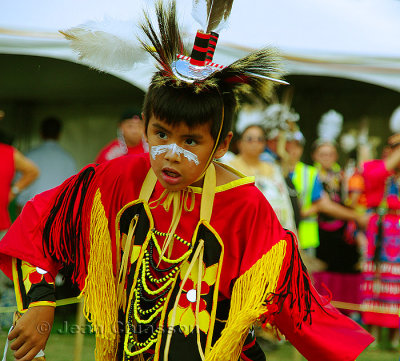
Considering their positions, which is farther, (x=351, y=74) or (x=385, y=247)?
(x=351, y=74)

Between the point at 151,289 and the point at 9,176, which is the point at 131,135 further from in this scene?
the point at 151,289

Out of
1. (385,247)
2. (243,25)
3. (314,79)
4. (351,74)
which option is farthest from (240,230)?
(314,79)

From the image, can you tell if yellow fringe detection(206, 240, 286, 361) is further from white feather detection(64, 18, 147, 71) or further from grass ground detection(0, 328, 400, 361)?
grass ground detection(0, 328, 400, 361)

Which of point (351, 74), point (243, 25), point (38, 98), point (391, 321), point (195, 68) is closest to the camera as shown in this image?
point (195, 68)

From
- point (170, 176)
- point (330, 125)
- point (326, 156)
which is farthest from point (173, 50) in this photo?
point (330, 125)

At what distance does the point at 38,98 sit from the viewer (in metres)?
9.01

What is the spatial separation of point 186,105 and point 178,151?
17 cm

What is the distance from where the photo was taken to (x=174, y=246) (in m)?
2.53

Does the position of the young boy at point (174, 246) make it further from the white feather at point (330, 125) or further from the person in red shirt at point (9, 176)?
the white feather at point (330, 125)

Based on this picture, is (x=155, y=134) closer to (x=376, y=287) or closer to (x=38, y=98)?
(x=376, y=287)

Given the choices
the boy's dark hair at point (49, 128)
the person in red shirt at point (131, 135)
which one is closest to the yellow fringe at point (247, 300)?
the person in red shirt at point (131, 135)

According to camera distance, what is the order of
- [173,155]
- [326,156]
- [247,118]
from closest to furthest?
1. [173,155]
2. [247,118]
3. [326,156]

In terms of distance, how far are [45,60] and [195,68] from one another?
4.95 metres

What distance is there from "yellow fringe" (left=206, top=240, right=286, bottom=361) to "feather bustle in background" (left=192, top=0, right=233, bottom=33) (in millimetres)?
862
